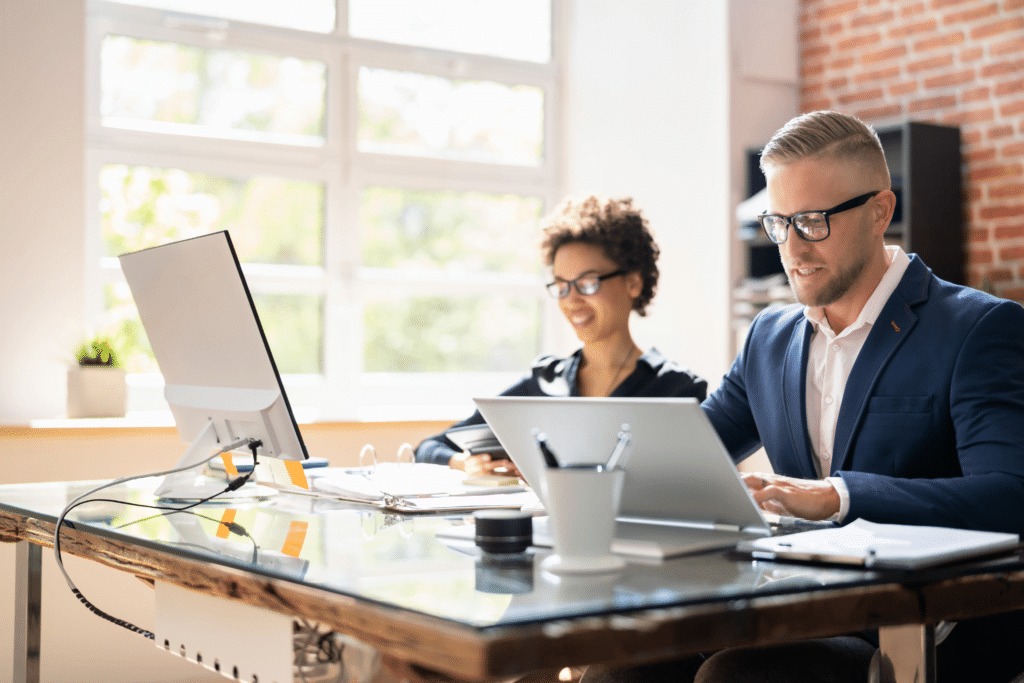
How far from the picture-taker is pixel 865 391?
5.55 ft

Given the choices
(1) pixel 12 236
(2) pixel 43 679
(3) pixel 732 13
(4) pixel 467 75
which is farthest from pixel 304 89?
(2) pixel 43 679

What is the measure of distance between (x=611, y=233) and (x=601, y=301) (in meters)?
0.18

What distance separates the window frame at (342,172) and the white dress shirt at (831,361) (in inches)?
89.7

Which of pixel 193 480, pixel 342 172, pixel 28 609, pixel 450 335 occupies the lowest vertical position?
pixel 28 609

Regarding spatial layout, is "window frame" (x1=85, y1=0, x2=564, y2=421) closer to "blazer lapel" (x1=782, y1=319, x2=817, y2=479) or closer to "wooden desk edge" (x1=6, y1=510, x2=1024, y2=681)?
"blazer lapel" (x1=782, y1=319, x2=817, y2=479)

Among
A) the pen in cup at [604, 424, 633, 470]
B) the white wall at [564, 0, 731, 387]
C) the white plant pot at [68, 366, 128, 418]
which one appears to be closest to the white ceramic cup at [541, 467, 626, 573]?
the pen in cup at [604, 424, 633, 470]

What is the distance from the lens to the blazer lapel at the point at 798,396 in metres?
1.80

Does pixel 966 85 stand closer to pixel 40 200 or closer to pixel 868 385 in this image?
pixel 868 385

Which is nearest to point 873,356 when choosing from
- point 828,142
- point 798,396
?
point 798,396

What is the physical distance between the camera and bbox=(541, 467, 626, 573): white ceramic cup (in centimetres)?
107

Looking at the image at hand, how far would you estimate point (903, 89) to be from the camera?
4184mm

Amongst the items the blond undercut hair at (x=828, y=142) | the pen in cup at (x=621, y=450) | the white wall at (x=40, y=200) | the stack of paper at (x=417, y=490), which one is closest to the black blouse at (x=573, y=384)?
the stack of paper at (x=417, y=490)

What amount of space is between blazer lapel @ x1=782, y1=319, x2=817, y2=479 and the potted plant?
7.89 ft

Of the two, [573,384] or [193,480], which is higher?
[573,384]
